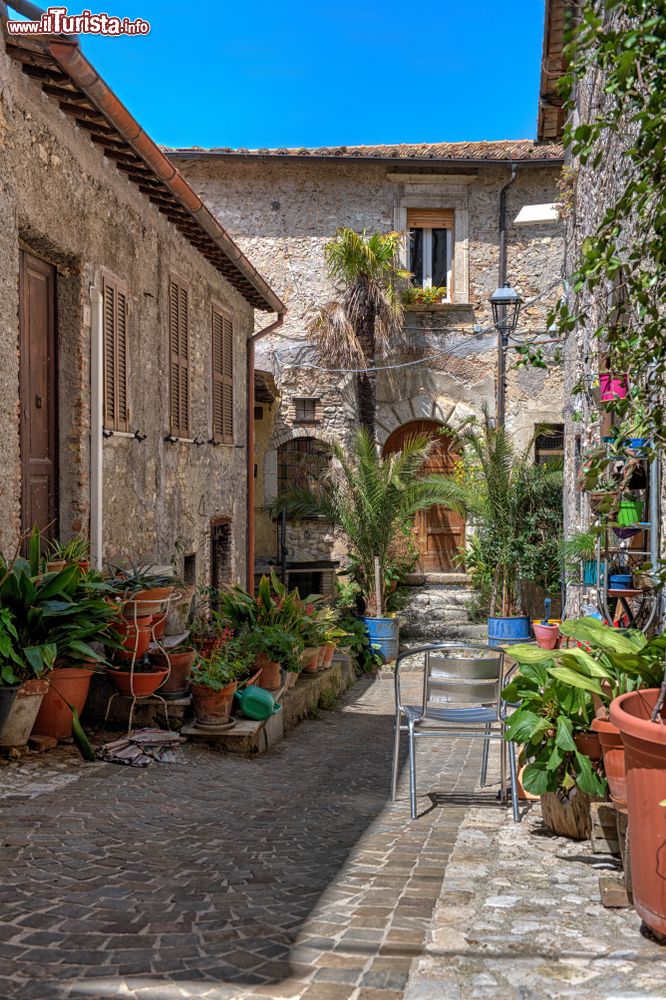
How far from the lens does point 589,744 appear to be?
380 cm

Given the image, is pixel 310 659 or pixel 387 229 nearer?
pixel 310 659

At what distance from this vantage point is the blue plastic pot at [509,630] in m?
13.1

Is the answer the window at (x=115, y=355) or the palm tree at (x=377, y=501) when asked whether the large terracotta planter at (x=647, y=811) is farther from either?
the palm tree at (x=377, y=501)

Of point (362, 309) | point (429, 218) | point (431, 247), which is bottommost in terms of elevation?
point (362, 309)

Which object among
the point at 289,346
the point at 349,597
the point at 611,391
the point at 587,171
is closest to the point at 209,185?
the point at 289,346

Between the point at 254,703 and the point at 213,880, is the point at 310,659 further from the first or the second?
the point at 213,880

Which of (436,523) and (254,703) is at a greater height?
(436,523)

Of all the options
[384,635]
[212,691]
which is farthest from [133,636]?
[384,635]

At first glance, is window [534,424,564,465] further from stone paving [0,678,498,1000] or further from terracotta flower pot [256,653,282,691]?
stone paving [0,678,498,1000]

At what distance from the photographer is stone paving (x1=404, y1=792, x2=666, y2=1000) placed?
98.3 inches

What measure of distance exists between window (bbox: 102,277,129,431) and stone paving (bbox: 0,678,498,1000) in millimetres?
2594

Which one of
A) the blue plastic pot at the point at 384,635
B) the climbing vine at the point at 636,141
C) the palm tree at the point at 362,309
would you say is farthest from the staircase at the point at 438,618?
the climbing vine at the point at 636,141

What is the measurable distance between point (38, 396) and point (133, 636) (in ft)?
5.69

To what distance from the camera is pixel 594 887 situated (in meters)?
3.30
